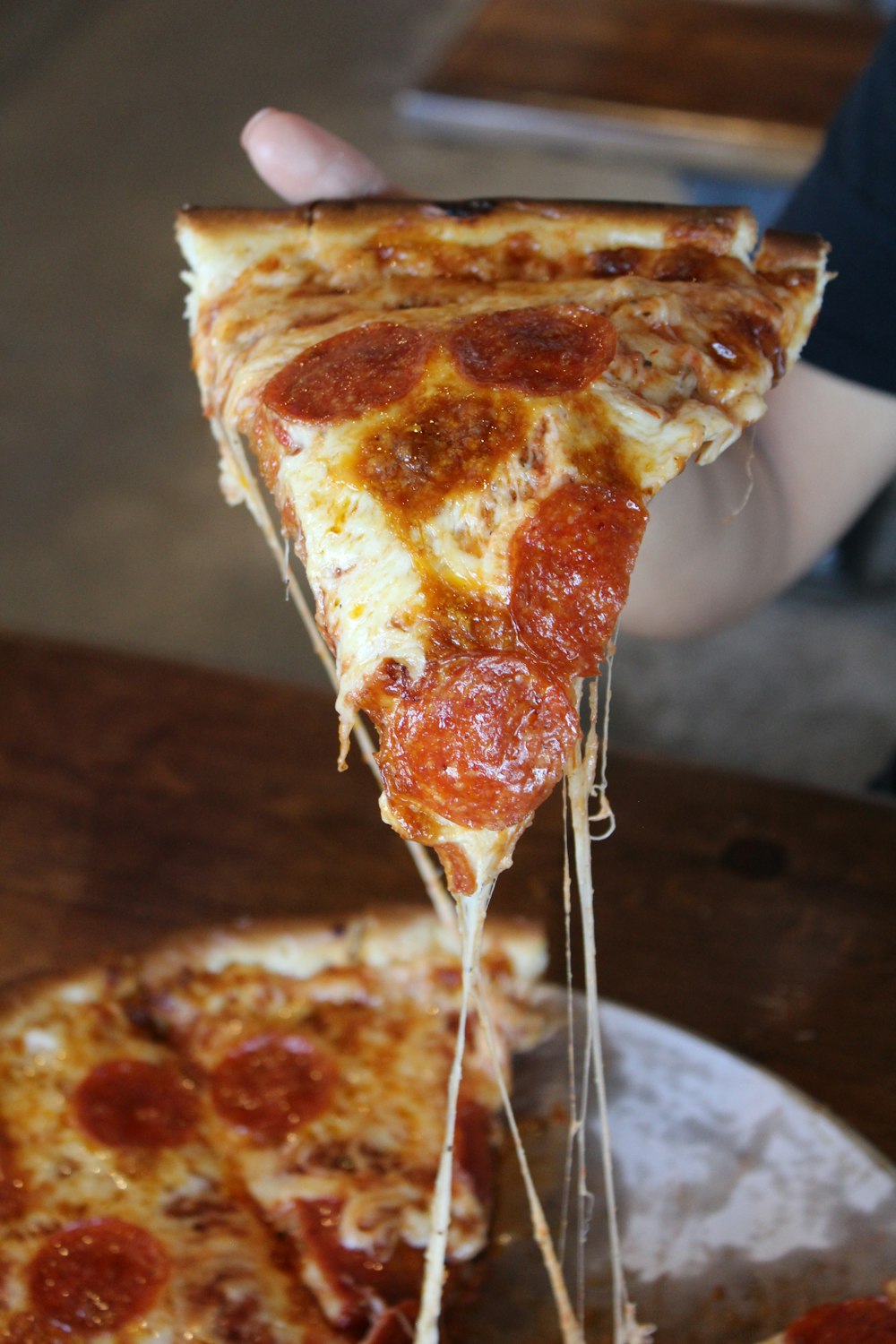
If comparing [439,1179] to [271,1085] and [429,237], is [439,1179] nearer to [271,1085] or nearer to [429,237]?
[271,1085]

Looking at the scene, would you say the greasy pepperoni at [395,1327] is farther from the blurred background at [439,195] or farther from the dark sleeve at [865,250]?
the dark sleeve at [865,250]

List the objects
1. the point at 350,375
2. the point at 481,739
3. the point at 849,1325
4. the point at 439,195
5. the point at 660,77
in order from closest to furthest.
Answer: the point at 481,739 → the point at 350,375 → the point at 849,1325 → the point at 660,77 → the point at 439,195

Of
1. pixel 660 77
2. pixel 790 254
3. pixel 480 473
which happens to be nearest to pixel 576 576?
pixel 480 473

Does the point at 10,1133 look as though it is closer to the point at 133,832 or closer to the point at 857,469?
the point at 133,832

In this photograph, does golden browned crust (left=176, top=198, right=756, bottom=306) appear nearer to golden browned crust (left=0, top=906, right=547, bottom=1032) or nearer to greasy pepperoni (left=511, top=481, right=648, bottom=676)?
greasy pepperoni (left=511, top=481, right=648, bottom=676)

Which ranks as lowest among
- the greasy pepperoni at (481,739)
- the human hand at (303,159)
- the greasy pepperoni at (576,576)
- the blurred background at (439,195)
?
the greasy pepperoni at (481,739)

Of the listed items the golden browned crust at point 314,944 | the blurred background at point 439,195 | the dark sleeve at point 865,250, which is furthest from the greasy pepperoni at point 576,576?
the blurred background at point 439,195

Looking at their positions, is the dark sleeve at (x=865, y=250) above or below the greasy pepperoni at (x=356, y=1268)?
above

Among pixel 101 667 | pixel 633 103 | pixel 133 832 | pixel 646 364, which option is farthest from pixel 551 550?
pixel 633 103
